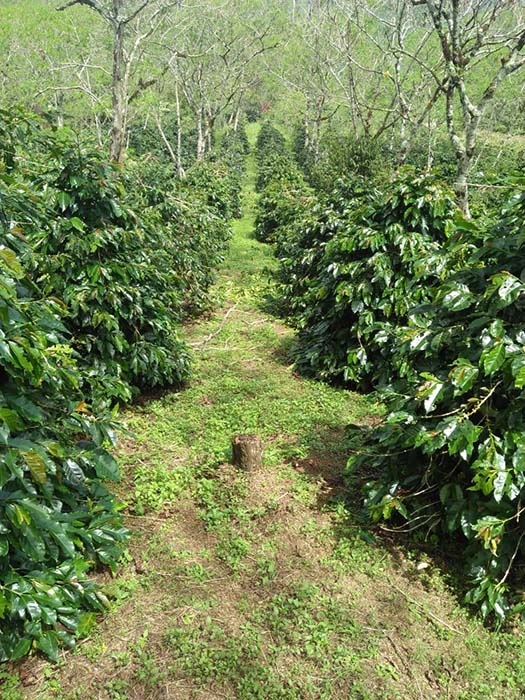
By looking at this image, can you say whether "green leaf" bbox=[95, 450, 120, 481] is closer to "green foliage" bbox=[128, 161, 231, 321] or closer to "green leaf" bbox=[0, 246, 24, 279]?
"green leaf" bbox=[0, 246, 24, 279]

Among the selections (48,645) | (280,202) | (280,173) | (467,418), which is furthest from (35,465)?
(280,173)

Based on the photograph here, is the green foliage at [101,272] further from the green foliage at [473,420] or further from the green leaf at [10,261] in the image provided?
the green foliage at [473,420]

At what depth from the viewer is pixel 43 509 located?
7.41 ft

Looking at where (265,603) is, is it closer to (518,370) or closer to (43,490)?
(43,490)

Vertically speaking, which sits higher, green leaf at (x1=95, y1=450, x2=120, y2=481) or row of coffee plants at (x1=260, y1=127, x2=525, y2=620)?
row of coffee plants at (x1=260, y1=127, x2=525, y2=620)

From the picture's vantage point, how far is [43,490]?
238cm

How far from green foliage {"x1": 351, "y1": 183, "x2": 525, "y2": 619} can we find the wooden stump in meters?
0.99

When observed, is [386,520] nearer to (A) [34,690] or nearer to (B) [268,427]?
(B) [268,427]

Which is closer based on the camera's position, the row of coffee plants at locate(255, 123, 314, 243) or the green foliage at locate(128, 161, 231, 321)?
the green foliage at locate(128, 161, 231, 321)

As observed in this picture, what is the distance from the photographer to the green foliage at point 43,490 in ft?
7.07

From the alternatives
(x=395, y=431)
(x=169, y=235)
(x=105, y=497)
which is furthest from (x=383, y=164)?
(x=105, y=497)

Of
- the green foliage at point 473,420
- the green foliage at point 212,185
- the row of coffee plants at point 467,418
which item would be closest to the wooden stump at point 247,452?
the row of coffee plants at point 467,418

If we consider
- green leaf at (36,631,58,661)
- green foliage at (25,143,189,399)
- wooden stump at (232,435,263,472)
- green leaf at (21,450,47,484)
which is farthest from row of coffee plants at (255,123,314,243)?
green leaf at (36,631,58,661)

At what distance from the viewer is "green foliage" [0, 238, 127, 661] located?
2.16m
